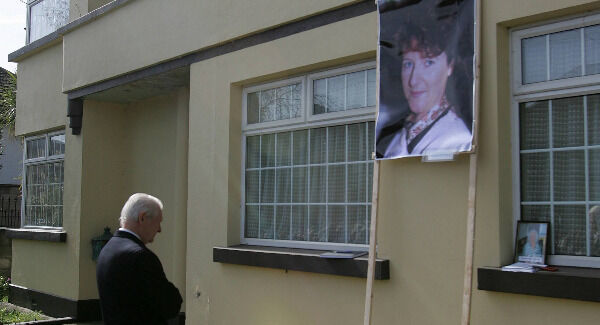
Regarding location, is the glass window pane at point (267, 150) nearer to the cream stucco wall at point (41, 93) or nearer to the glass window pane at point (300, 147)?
the glass window pane at point (300, 147)

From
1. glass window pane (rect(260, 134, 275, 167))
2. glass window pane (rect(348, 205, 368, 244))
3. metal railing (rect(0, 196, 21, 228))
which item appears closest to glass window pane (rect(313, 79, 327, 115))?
glass window pane (rect(260, 134, 275, 167))

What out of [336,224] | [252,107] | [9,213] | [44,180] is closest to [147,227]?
[336,224]

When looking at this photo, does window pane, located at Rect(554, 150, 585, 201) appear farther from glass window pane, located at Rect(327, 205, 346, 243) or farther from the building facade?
glass window pane, located at Rect(327, 205, 346, 243)

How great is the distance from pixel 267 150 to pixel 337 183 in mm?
1112

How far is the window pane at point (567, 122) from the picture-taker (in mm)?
4664

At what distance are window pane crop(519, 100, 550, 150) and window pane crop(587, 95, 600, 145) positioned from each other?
297 mm

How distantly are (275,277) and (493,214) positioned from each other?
2497 millimetres

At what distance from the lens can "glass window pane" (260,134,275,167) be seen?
23.2 ft

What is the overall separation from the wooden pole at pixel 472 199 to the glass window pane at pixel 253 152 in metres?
2.95

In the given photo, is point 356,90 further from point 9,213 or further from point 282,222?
point 9,213

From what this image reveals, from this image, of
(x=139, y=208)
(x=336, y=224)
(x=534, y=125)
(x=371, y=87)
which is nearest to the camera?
(x=139, y=208)

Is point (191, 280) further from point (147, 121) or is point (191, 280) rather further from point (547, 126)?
point (547, 126)

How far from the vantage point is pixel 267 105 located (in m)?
7.17

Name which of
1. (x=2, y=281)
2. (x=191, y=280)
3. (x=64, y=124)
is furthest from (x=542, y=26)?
(x=2, y=281)
